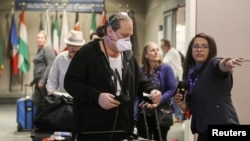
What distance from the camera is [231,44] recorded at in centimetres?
411

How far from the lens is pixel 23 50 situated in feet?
30.6

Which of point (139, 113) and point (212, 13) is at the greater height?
point (212, 13)

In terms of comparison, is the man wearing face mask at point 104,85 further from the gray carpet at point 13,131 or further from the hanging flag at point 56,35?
the hanging flag at point 56,35

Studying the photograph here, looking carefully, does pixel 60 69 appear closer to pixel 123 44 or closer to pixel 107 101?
pixel 123 44

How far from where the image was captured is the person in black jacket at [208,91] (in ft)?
8.23

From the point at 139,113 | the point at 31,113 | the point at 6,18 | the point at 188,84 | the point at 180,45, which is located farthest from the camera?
the point at 6,18

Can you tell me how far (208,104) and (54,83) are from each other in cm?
182

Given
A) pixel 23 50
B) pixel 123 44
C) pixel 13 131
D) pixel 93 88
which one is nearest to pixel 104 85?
pixel 93 88

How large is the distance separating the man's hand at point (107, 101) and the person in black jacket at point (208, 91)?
657mm

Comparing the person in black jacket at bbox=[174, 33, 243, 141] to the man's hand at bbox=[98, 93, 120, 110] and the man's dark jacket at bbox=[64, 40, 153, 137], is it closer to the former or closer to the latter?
the man's dark jacket at bbox=[64, 40, 153, 137]

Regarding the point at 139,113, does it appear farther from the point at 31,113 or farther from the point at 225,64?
the point at 31,113

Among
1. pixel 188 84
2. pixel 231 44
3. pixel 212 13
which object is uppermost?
pixel 212 13

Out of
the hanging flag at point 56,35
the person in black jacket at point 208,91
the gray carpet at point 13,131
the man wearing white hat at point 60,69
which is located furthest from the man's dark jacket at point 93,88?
the hanging flag at point 56,35

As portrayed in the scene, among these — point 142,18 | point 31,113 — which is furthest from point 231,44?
point 142,18
